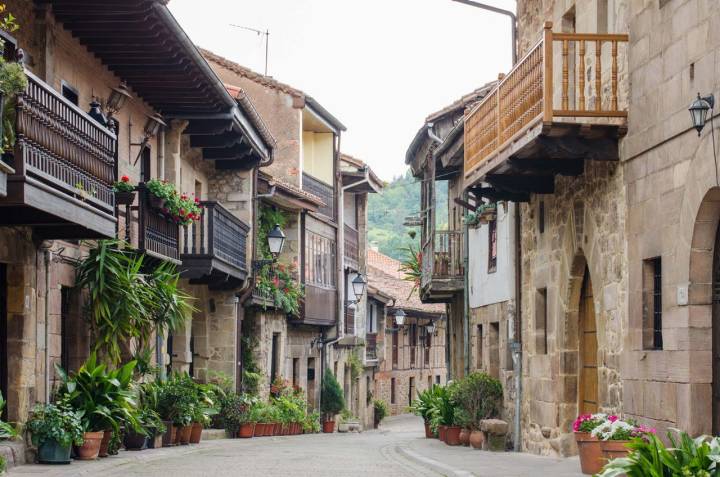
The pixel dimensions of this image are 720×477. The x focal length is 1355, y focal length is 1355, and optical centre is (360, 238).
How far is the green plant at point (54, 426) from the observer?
16.2 metres

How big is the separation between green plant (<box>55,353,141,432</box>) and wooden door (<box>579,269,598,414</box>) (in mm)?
6273

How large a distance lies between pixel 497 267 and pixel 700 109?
11513 mm

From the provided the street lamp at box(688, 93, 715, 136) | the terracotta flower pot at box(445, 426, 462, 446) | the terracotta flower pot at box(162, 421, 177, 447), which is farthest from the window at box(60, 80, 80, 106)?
the terracotta flower pot at box(445, 426, 462, 446)

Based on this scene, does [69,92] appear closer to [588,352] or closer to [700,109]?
[588,352]

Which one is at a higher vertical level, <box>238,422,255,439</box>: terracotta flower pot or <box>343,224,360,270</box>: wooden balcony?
<box>343,224,360,270</box>: wooden balcony

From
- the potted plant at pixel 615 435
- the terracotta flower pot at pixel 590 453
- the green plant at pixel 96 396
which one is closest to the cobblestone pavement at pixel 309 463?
the terracotta flower pot at pixel 590 453

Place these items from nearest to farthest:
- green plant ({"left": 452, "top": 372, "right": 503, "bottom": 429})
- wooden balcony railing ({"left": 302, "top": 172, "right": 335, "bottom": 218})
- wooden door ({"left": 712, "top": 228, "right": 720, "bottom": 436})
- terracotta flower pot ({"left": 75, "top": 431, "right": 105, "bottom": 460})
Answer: wooden door ({"left": 712, "top": 228, "right": 720, "bottom": 436})
terracotta flower pot ({"left": 75, "top": 431, "right": 105, "bottom": 460})
green plant ({"left": 452, "top": 372, "right": 503, "bottom": 429})
wooden balcony railing ({"left": 302, "top": 172, "right": 335, "bottom": 218})

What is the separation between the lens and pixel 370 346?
177ft

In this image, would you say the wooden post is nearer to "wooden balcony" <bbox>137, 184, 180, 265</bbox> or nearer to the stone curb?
the stone curb

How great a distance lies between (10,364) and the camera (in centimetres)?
1642

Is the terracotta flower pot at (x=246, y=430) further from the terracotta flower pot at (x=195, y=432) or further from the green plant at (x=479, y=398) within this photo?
the green plant at (x=479, y=398)

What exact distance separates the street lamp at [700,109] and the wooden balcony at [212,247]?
1200 centimetres

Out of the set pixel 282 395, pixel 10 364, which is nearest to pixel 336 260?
pixel 282 395

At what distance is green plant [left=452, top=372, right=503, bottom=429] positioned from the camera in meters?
24.2
